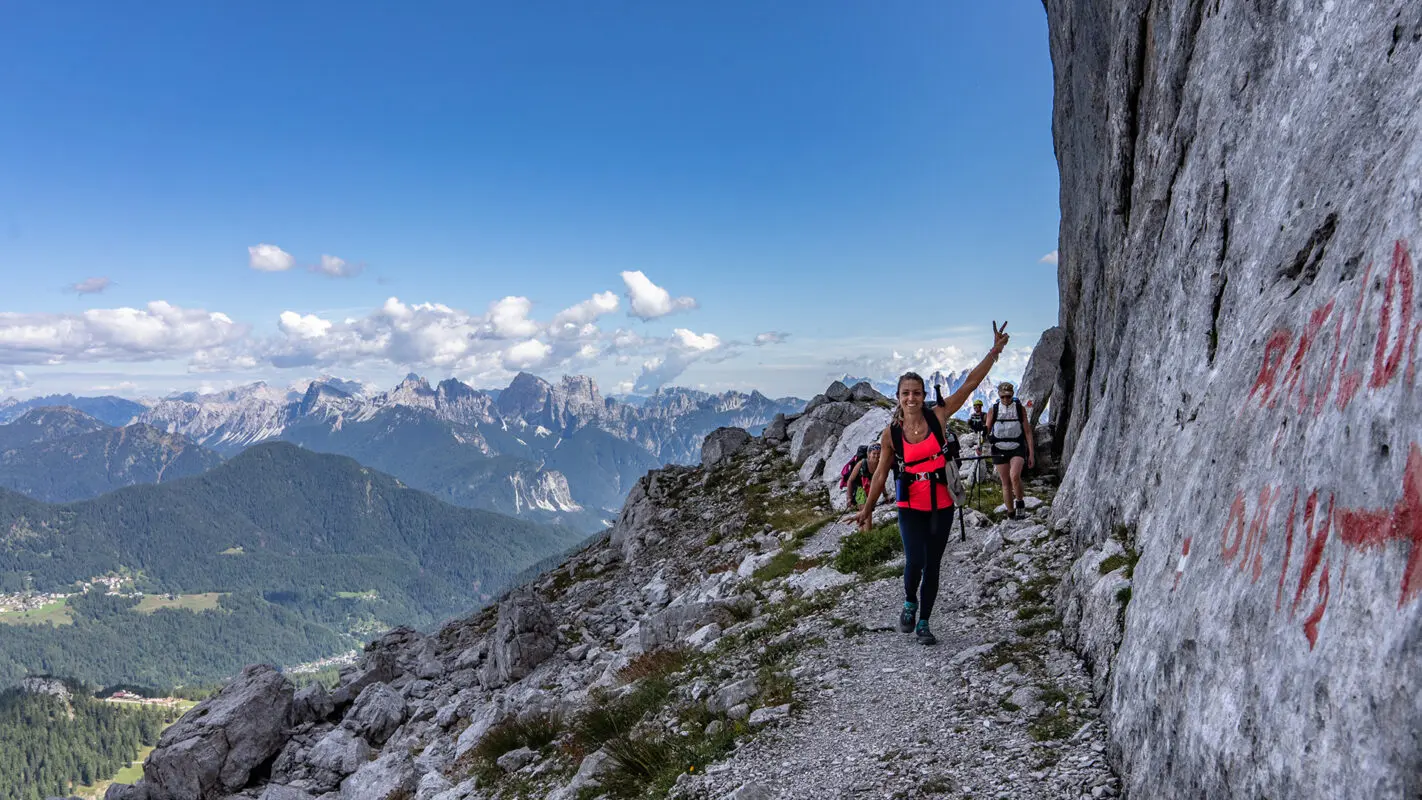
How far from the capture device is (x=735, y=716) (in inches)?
457

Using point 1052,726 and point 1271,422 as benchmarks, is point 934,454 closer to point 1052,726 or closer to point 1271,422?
point 1052,726

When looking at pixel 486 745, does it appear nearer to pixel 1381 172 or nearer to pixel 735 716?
pixel 735 716

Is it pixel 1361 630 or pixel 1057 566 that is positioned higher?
pixel 1361 630

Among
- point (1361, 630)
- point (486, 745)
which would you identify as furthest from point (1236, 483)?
point (486, 745)

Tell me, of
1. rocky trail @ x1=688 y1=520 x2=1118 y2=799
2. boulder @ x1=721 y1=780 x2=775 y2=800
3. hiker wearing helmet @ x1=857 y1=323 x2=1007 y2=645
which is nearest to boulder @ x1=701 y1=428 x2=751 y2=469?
rocky trail @ x1=688 y1=520 x2=1118 y2=799

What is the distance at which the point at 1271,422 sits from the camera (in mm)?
6375

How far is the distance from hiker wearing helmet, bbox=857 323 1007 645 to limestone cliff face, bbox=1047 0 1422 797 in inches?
95.5

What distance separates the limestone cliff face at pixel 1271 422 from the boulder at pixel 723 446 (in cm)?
4047

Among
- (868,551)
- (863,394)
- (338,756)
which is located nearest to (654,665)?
(868,551)

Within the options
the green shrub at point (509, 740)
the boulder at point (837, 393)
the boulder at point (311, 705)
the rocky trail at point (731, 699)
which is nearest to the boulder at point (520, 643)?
the rocky trail at point (731, 699)

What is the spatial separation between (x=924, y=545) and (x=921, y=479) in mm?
1352

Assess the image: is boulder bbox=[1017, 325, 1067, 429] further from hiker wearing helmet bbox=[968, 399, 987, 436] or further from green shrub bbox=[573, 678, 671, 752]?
green shrub bbox=[573, 678, 671, 752]

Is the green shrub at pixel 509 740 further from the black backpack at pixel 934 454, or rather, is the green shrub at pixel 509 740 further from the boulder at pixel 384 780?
the black backpack at pixel 934 454

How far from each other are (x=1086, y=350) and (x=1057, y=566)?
829 centimetres
